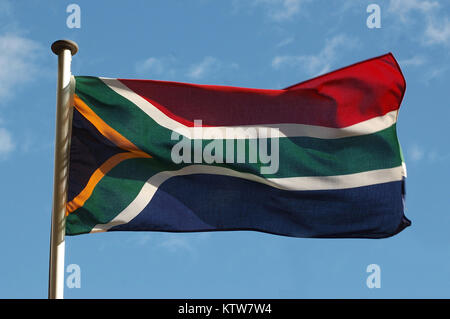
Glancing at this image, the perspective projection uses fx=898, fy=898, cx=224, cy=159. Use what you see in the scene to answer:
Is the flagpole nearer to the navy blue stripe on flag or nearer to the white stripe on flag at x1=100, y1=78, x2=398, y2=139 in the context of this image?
the white stripe on flag at x1=100, y1=78, x2=398, y2=139

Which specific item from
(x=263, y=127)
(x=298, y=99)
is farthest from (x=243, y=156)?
(x=298, y=99)

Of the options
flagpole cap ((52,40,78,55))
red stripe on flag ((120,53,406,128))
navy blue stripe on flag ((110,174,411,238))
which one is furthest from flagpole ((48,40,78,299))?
navy blue stripe on flag ((110,174,411,238))

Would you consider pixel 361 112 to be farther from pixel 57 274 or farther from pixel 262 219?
pixel 57 274

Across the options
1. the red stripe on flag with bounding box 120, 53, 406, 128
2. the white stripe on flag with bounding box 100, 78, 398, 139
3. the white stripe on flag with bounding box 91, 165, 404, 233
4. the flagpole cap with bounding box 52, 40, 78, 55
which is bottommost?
the white stripe on flag with bounding box 91, 165, 404, 233

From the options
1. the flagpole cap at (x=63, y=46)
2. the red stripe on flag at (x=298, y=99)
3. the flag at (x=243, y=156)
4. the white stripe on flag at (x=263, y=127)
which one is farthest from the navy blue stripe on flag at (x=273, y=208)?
the flagpole cap at (x=63, y=46)

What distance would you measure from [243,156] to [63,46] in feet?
9.31

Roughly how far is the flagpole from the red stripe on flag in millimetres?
1122

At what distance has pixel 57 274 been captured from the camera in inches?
408

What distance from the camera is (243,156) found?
1230 cm

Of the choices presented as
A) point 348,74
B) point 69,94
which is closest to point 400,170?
point 348,74

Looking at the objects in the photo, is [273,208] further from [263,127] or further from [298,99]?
[298,99]

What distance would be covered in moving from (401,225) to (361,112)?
169cm

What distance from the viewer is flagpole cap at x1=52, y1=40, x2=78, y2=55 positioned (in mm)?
11391

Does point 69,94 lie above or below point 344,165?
above
